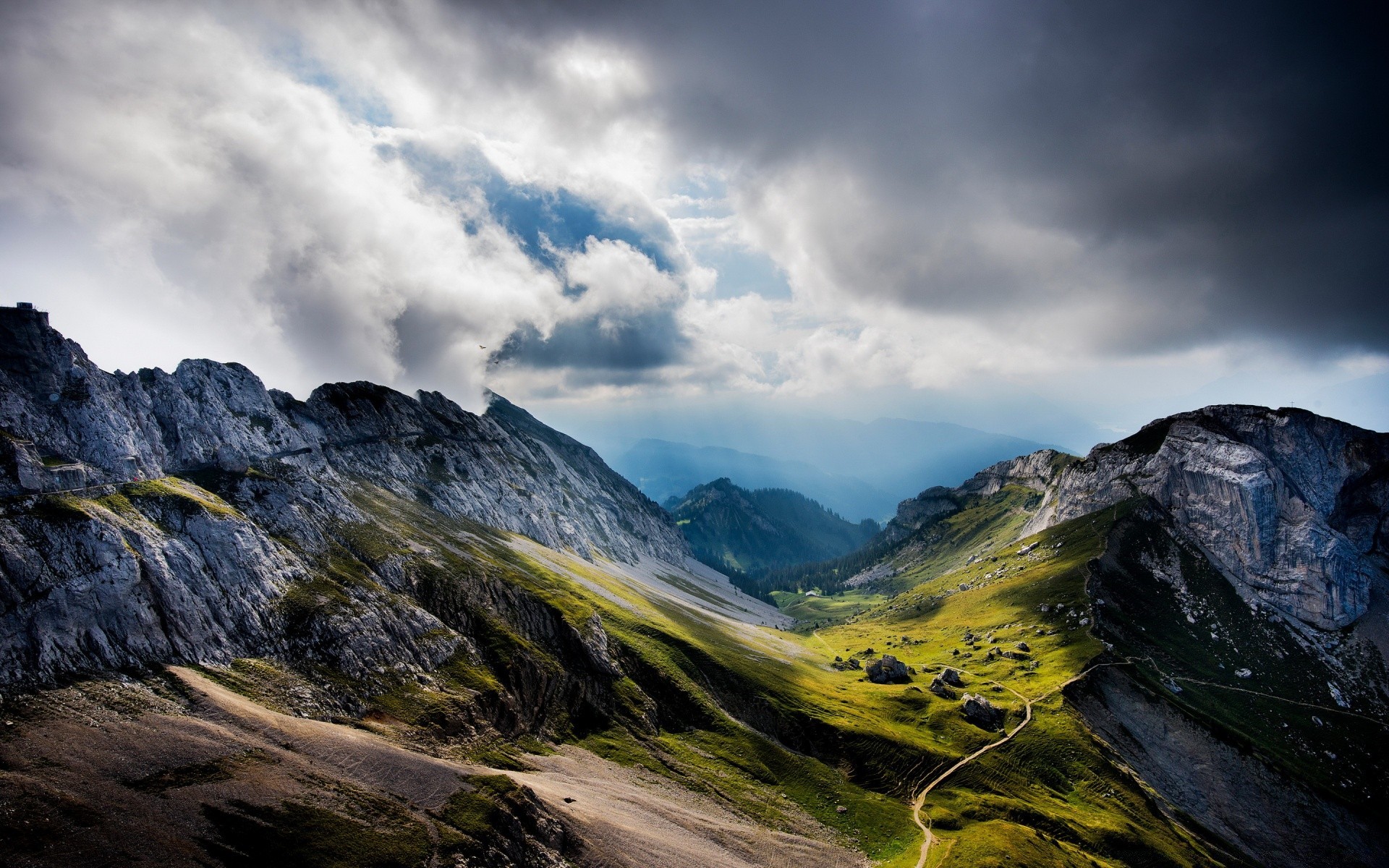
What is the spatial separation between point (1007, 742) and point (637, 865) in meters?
96.6

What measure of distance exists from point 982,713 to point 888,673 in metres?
37.7

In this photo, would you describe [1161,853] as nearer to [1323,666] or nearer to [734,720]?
[734,720]

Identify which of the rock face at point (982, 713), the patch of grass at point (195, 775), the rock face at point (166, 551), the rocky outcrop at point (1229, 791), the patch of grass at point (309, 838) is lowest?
the rocky outcrop at point (1229, 791)

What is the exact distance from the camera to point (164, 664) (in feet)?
243

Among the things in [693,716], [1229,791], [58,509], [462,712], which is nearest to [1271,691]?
[1229,791]

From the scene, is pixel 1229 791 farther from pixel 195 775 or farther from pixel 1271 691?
pixel 195 775

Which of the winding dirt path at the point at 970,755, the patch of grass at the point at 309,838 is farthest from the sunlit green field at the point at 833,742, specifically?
the patch of grass at the point at 309,838

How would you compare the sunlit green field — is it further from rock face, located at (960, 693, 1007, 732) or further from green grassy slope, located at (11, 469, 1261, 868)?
rock face, located at (960, 693, 1007, 732)

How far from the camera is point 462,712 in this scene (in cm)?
8925

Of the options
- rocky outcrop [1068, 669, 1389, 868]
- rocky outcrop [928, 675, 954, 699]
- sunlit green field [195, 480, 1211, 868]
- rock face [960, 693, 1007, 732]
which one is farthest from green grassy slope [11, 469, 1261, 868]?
rocky outcrop [1068, 669, 1389, 868]

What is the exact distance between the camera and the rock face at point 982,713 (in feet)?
436

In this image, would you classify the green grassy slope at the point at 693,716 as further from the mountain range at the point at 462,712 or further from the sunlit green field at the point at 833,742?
the mountain range at the point at 462,712

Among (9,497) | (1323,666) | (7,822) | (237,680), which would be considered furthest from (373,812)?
(1323,666)

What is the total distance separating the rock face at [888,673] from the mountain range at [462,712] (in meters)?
1.11
